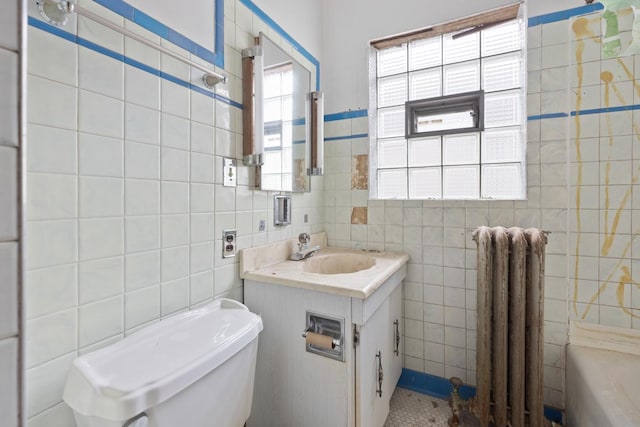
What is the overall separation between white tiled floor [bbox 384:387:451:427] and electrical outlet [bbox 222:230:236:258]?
1225mm

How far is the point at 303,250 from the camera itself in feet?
5.55

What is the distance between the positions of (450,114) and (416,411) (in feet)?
5.78

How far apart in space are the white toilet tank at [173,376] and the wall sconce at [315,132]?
3.43ft

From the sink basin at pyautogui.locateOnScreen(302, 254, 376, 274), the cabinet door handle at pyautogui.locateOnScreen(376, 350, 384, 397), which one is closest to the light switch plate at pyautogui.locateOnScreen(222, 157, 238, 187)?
the sink basin at pyautogui.locateOnScreen(302, 254, 376, 274)

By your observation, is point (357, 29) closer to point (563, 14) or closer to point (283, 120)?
point (283, 120)

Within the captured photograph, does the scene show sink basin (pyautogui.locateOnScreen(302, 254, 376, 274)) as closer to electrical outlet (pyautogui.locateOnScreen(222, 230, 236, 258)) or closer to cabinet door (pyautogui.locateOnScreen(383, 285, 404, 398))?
cabinet door (pyautogui.locateOnScreen(383, 285, 404, 398))

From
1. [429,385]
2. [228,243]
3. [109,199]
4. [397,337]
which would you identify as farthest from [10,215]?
[429,385]

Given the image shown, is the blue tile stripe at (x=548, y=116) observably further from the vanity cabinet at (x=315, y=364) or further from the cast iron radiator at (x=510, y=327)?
the vanity cabinet at (x=315, y=364)

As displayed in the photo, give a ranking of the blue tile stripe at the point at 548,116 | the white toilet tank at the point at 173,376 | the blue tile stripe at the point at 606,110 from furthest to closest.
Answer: the blue tile stripe at the point at 548,116
the blue tile stripe at the point at 606,110
the white toilet tank at the point at 173,376

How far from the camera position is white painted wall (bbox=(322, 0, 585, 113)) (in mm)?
1737

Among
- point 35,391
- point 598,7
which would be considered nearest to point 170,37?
point 35,391

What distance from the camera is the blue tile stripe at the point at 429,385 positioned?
5.52ft

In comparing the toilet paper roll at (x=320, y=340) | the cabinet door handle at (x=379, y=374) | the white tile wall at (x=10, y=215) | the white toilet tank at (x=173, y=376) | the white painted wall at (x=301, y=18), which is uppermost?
the white painted wall at (x=301, y=18)

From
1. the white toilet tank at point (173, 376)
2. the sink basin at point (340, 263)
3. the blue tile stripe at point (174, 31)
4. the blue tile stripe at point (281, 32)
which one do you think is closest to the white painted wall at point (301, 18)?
the blue tile stripe at point (281, 32)
